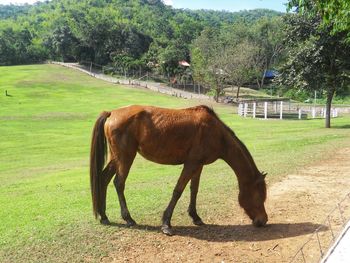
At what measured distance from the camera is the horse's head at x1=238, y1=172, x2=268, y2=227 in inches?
292

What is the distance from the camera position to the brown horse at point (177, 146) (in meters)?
7.42

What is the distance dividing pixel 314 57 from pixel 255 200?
71.1ft

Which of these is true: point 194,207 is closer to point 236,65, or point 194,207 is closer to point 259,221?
point 259,221

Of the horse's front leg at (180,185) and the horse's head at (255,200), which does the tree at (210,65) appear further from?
the horse's front leg at (180,185)

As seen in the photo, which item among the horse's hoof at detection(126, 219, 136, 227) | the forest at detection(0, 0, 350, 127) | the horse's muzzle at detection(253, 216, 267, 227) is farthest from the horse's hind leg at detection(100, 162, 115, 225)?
the forest at detection(0, 0, 350, 127)

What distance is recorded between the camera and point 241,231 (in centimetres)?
741

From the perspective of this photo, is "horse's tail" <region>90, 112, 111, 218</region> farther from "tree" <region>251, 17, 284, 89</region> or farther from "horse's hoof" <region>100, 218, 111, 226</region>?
"tree" <region>251, 17, 284, 89</region>

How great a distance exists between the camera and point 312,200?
9.05 m

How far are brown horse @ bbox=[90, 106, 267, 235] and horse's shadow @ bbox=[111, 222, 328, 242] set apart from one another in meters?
0.19

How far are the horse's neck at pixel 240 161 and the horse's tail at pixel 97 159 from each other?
7.45 ft

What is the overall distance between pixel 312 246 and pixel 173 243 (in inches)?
86.1

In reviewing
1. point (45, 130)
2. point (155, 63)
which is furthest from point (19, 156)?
point (155, 63)

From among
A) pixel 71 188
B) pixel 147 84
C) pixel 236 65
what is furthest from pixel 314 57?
pixel 147 84

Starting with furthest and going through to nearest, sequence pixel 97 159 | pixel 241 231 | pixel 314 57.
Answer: pixel 314 57
pixel 97 159
pixel 241 231
